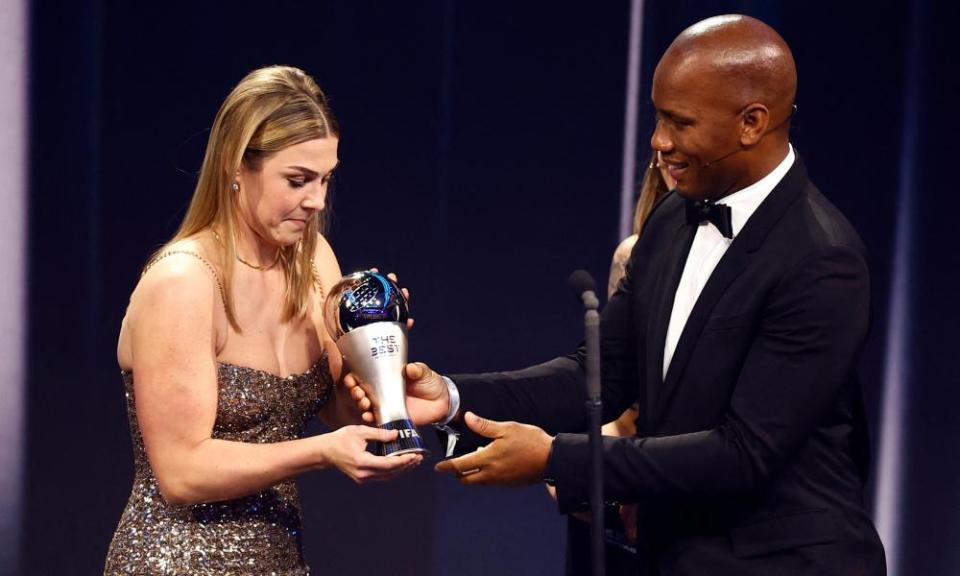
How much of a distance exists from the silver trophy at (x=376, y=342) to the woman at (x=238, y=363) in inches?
2.3

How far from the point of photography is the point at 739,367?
2.06m

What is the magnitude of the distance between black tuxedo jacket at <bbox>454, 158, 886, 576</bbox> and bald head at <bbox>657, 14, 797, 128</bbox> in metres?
0.16

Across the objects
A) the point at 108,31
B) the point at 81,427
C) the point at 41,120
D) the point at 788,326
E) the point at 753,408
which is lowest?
the point at 81,427

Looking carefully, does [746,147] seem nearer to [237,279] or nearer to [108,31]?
[237,279]

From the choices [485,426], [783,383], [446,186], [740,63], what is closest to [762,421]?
[783,383]

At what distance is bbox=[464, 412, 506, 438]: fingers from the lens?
2.14 meters

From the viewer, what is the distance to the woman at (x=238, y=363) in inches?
83.4

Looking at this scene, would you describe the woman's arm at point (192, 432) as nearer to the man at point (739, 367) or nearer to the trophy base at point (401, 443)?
the trophy base at point (401, 443)

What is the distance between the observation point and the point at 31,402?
3420 mm

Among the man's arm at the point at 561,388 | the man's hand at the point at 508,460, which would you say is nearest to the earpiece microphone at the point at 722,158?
the man's arm at the point at 561,388

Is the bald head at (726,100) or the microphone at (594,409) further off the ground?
the bald head at (726,100)

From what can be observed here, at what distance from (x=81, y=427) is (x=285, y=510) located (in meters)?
1.39

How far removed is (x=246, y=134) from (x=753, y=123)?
2.96 feet

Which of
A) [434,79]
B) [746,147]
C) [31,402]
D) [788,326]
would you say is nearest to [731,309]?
[788,326]
